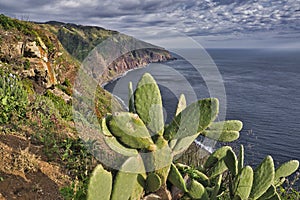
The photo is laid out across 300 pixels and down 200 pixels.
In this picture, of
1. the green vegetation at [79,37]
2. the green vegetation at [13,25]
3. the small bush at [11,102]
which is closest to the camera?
the small bush at [11,102]

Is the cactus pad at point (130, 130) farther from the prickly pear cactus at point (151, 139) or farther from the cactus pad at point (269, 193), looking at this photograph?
the cactus pad at point (269, 193)

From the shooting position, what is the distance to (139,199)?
2910mm

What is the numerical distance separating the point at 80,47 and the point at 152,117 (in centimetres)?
Answer: 6781

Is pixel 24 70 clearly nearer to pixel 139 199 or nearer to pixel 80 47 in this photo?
pixel 139 199

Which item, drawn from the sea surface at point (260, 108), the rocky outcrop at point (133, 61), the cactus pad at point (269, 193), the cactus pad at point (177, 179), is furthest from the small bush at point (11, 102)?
the rocky outcrop at point (133, 61)

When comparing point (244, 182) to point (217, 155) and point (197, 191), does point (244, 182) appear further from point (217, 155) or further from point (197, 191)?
point (217, 155)

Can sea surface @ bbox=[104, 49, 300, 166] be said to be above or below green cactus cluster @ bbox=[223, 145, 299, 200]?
below

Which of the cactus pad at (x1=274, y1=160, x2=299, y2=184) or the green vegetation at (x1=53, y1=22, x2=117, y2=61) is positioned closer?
the cactus pad at (x1=274, y1=160, x2=299, y2=184)

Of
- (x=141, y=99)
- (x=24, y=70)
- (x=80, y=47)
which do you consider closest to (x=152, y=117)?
(x=141, y=99)

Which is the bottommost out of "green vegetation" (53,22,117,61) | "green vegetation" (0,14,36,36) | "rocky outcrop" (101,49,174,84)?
"rocky outcrop" (101,49,174,84)

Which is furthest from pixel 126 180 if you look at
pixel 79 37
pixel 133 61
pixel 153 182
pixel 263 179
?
pixel 79 37

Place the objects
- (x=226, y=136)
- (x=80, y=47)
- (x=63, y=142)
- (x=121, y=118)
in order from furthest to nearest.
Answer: (x=80, y=47)
(x=63, y=142)
(x=226, y=136)
(x=121, y=118)

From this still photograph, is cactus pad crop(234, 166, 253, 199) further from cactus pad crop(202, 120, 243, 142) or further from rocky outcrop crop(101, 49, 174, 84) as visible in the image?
rocky outcrop crop(101, 49, 174, 84)

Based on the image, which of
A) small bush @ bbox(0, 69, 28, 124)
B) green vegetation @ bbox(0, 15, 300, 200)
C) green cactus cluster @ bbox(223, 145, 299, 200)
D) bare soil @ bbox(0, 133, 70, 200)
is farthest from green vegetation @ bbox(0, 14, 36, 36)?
green cactus cluster @ bbox(223, 145, 299, 200)
